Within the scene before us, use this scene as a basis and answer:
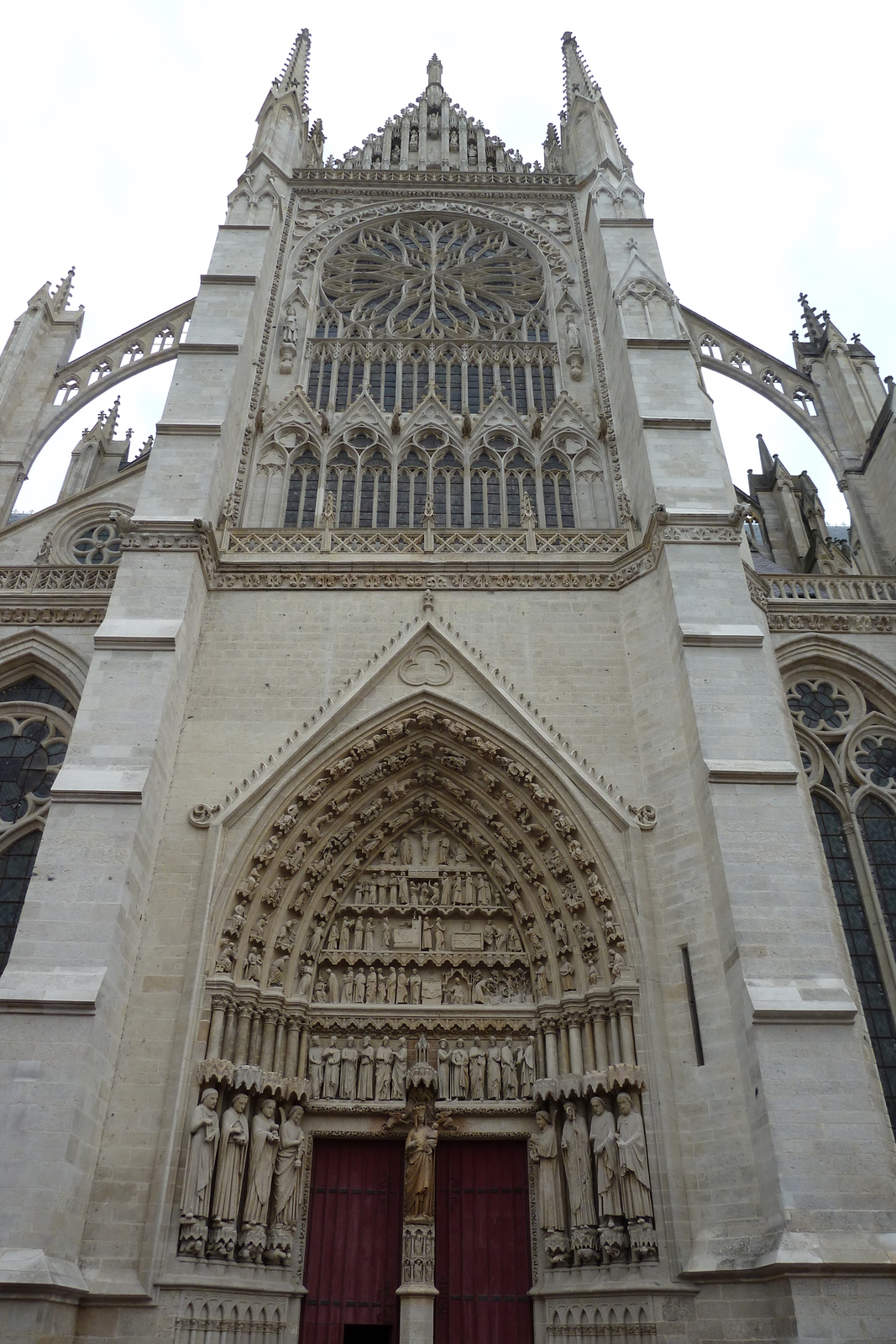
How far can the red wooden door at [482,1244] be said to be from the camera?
26.6 feet

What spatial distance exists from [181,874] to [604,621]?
5516mm

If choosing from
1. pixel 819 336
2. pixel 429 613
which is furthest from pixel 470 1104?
pixel 819 336

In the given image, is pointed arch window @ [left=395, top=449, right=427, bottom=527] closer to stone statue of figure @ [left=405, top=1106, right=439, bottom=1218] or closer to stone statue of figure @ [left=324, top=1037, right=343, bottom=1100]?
stone statue of figure @ [left=324, top=1037, right=343, bottom=1100]

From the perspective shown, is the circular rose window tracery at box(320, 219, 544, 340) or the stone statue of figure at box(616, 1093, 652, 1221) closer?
the stone statue of figure at box(616, 1093, 652, 1221)

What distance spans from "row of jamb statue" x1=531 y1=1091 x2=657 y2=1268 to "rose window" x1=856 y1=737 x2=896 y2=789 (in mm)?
5467

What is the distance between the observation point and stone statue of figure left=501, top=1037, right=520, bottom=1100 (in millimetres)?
8945

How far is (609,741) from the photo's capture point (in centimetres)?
1005

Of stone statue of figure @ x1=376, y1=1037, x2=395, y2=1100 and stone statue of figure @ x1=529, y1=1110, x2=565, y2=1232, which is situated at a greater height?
stone statue of figure @ x1=376, y1=1037, x2=395, y2=1100

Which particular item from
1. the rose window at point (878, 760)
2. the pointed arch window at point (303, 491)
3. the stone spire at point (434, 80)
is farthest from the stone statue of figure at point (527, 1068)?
the stone spire at point (434, 80)

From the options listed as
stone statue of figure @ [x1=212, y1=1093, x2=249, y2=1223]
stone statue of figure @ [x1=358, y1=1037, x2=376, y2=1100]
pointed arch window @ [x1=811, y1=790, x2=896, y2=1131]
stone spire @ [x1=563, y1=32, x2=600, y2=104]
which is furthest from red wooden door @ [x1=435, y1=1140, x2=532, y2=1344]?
stone spire @ [x1=563, y1=32, x2=600, y2=104]

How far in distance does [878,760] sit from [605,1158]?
620 cm

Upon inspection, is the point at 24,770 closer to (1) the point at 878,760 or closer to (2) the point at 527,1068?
(2) the point at 527,1068

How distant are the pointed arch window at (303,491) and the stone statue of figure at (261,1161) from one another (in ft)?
25.0

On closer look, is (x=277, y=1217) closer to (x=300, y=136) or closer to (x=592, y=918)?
(x=592, y=918)
